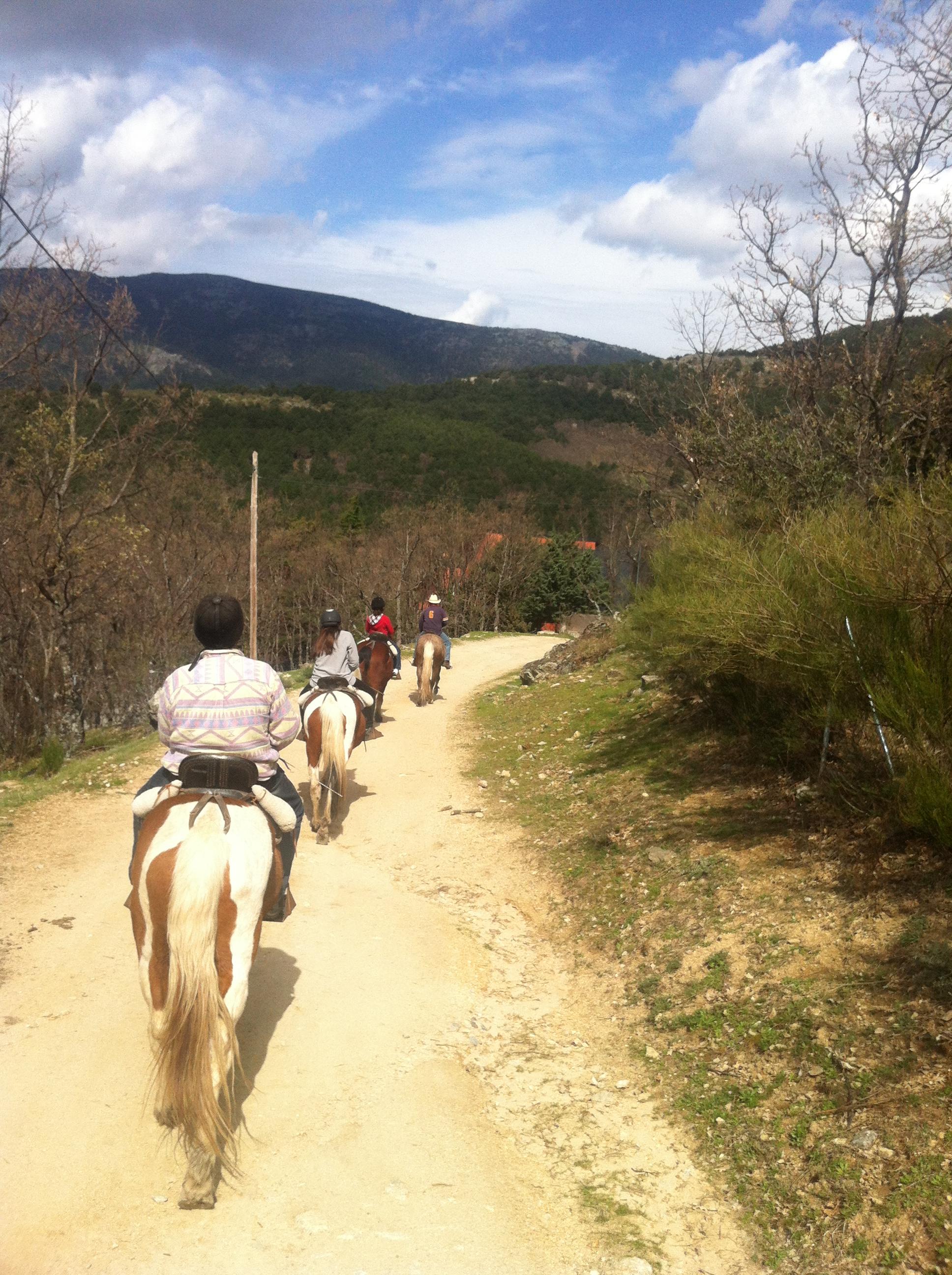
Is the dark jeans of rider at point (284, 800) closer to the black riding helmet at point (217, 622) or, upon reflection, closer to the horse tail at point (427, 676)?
the black riding helmet at point (217, 622)

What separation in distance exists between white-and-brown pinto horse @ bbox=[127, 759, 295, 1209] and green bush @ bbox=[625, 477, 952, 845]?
4339 mm

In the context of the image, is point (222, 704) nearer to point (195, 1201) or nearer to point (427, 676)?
point (195, 1201)

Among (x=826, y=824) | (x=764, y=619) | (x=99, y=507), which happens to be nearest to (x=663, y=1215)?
(x=826, y=824)

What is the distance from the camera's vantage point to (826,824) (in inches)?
290

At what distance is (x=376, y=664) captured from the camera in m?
13.5

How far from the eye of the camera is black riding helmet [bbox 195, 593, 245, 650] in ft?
15.4

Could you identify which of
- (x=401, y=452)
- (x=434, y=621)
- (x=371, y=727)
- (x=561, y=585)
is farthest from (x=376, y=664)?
(x=401, y=452)

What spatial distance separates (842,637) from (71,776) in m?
8.87

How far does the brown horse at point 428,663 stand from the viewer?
16.0 m

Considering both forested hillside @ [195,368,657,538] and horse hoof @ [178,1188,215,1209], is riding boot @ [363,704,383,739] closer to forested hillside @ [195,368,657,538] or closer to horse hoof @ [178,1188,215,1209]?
horse hoof @ [178,1188,215,1209]

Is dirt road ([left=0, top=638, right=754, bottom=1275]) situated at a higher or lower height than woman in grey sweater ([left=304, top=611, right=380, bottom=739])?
lower

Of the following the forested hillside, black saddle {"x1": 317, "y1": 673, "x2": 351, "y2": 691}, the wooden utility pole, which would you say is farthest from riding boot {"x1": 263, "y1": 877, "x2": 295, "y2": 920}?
the forested hillside

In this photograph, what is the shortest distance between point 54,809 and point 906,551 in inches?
341

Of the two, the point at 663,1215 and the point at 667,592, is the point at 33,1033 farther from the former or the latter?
the point at 667,592
